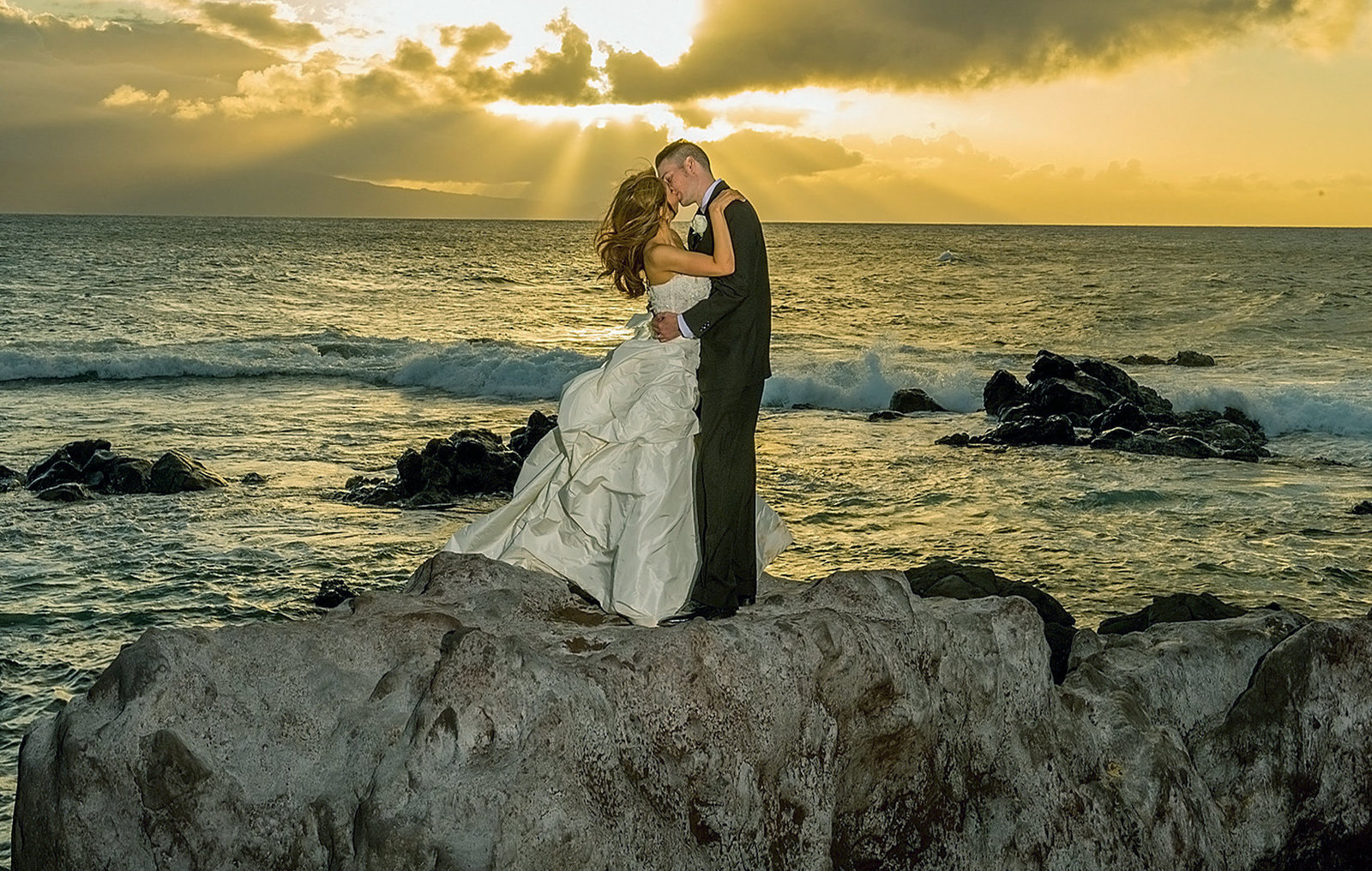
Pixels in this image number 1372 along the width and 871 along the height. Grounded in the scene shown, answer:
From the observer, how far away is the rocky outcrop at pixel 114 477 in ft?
46.4

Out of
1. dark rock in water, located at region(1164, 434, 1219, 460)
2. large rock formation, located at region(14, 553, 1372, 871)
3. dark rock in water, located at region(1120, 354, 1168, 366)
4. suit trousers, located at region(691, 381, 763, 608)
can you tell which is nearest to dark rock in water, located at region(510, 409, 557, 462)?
dark rock in water, located at region(1164, 434, 1219, 460)

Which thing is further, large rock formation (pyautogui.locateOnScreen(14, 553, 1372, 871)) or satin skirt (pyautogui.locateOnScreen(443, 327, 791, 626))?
satin skirt (pyautogui.locateOnScreen(443, 327, 791, 626))

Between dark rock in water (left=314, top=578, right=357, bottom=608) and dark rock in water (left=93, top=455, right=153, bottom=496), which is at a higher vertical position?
dark rock in water (left=93, top=455, right=153, bottom=496)

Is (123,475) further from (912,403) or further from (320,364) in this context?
(320,364)

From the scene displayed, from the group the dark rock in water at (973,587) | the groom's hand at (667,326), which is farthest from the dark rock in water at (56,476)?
the groom's hand at (667,326)

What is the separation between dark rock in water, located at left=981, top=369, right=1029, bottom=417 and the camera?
22516 mm

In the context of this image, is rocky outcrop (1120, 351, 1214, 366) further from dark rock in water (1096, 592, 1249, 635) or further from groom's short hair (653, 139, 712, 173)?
groom's short hair (653, 139, 712, 173)

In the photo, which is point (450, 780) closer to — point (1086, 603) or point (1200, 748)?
point (1200, 748)

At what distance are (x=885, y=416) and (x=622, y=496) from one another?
54.9 feet

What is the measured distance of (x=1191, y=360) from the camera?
3098cm

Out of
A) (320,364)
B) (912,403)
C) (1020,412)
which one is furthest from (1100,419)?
(320,364)

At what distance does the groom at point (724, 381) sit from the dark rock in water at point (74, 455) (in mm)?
11628

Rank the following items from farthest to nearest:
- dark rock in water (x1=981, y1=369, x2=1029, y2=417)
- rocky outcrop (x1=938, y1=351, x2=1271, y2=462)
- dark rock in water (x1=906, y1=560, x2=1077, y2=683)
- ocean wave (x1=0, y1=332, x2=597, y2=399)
A: 1. ocean wave (x1=0, y1=332, x2=597, y2=399)
2. dark rock in water (x1=981, y1=369, x2=1029, y2=417)
3. rocky outcrop (x1=938, y1=351, x2=1271, y2=462)
4. dark rock in water (x1=906, y1=560, x2=1077, y2=683)

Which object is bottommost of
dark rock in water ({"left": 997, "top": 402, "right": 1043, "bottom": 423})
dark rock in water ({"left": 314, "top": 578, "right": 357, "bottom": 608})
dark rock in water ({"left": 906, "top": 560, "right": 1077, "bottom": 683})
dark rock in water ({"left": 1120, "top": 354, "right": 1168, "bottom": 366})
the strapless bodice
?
dark rock in water ({"left": 314, "top": 578, "right": 357, "bottom": 608})
